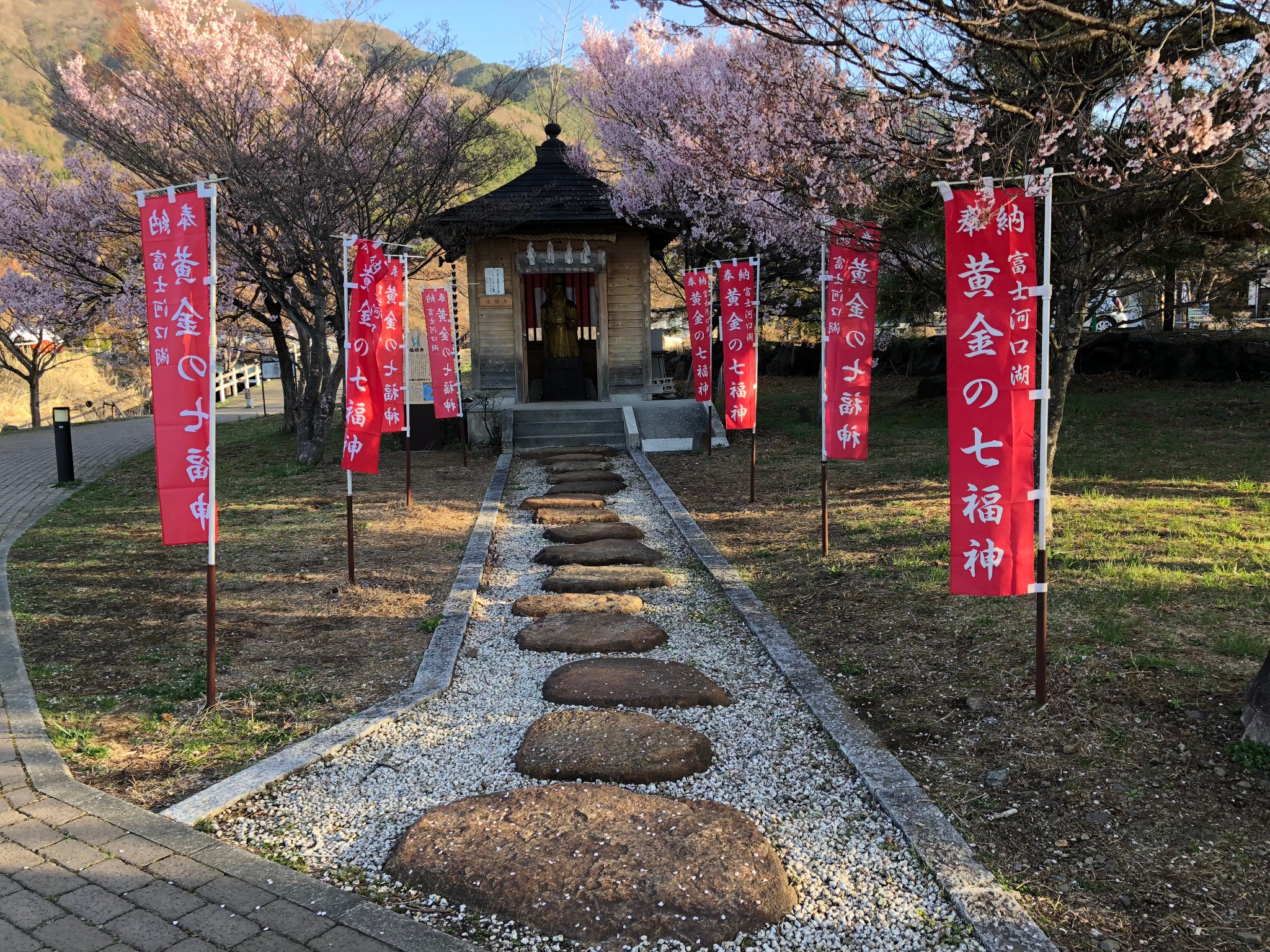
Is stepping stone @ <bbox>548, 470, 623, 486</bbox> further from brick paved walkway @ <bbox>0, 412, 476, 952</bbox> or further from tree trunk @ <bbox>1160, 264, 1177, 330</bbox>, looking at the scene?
brick paved walkway @ <bbox>0, 412, 476, 952</bbox>

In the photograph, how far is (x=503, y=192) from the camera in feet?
54.6

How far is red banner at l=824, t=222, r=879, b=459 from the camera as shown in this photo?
7.74m

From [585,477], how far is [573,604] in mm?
5735

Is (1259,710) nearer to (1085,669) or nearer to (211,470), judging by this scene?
(1085,669)

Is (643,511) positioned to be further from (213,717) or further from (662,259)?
(662,259)

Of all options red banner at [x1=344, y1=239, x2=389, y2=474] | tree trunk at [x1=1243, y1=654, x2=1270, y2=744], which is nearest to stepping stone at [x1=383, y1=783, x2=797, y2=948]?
tree trunk at [x1=1243, y1=654, x2=1270, y2=744]

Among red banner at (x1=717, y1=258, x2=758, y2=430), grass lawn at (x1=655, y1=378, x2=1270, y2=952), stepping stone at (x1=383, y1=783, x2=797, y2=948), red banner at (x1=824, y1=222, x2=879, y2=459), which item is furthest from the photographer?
red banner at (x1=717, y1=258, x2=758, y2=430)

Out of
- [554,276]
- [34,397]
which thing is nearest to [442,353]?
[554,276]

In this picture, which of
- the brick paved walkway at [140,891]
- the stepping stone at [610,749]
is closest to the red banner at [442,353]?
the stepping stone at [610,749]

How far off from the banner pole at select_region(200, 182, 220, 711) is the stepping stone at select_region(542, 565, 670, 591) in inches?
114

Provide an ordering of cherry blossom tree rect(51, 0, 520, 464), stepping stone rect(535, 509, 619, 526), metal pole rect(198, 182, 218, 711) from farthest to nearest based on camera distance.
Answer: cherry blossom tree rect(51, 0, 520, 464), stepping stone rect(535, 509, 619, 526), metal pole rect(198, 182, 218, 711)

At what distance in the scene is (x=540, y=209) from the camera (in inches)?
634

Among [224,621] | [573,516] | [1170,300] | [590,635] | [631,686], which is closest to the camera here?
[631,686]

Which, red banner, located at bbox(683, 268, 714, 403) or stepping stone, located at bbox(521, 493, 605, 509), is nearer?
stepping stone, located at bbox(521, 493, 605, 509)
